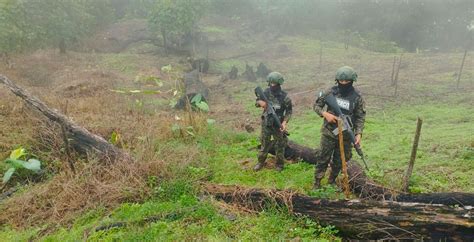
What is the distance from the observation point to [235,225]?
478 cm

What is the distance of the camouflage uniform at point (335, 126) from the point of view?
5293mm

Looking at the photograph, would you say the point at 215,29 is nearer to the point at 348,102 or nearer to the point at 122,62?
the point at 122,62

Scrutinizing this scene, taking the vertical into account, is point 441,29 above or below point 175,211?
above

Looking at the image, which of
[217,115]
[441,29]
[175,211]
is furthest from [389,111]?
[441,29]

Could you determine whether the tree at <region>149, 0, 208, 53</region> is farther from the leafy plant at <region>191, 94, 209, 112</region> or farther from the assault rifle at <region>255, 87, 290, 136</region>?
the assault rifle at <region>255, 87, 290, 136</region>

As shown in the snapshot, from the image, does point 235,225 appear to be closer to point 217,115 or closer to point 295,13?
point 217,115

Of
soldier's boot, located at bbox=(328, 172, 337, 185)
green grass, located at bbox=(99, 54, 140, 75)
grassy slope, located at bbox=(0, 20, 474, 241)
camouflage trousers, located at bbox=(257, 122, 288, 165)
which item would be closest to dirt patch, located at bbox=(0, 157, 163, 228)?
grassy slope, located at bbox=(0, 20, 474, 241)

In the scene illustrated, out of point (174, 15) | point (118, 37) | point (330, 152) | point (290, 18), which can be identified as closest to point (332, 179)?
point (330, 152)

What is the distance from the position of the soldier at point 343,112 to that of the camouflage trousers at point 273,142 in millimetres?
1075

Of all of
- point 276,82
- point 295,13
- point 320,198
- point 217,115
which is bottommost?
point 217,115

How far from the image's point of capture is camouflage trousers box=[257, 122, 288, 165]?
6.56 m

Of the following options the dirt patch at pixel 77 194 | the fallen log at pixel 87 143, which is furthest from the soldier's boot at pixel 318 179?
the fallen log at pixel 87 143

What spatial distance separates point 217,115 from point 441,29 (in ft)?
75.2

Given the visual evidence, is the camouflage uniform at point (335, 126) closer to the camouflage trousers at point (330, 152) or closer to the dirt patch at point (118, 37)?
the camouflage trousers at point (330, 152)
